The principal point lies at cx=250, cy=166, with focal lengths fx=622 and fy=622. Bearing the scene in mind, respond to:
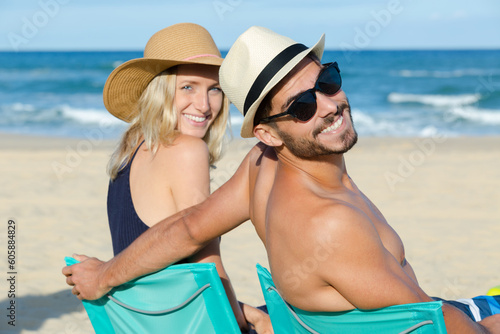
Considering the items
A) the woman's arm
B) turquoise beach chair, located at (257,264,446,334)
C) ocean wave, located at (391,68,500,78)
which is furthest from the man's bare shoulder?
ocean wave, located at (391,68,500,78)

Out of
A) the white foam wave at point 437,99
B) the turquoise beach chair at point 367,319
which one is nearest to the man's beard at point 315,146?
the turquoise beach chair at point 367,319

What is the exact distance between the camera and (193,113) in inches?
116

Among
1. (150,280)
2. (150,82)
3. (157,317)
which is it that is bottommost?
(157,317)

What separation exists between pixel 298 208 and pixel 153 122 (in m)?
1.17

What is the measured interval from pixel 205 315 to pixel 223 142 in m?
1.12

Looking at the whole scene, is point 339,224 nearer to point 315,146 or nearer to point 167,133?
point 315,146

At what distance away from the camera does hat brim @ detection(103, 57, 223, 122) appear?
2867 millimetres

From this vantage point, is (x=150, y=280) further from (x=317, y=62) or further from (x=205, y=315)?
(x=317, y=62)

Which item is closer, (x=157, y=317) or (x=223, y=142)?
(x=157, y=317)

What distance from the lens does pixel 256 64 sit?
201 cm

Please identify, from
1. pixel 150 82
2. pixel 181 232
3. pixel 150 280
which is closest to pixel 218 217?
pixel 181 232

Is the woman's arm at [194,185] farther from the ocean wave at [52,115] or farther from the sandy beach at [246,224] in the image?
the ocean wave at [52,115]

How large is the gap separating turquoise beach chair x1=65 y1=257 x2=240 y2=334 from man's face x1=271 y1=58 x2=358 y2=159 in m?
0.58

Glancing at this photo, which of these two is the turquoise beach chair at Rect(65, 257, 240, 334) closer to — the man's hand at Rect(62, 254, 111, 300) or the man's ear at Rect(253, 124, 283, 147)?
the man's hand at Rect(62, 254, 111, 300)
